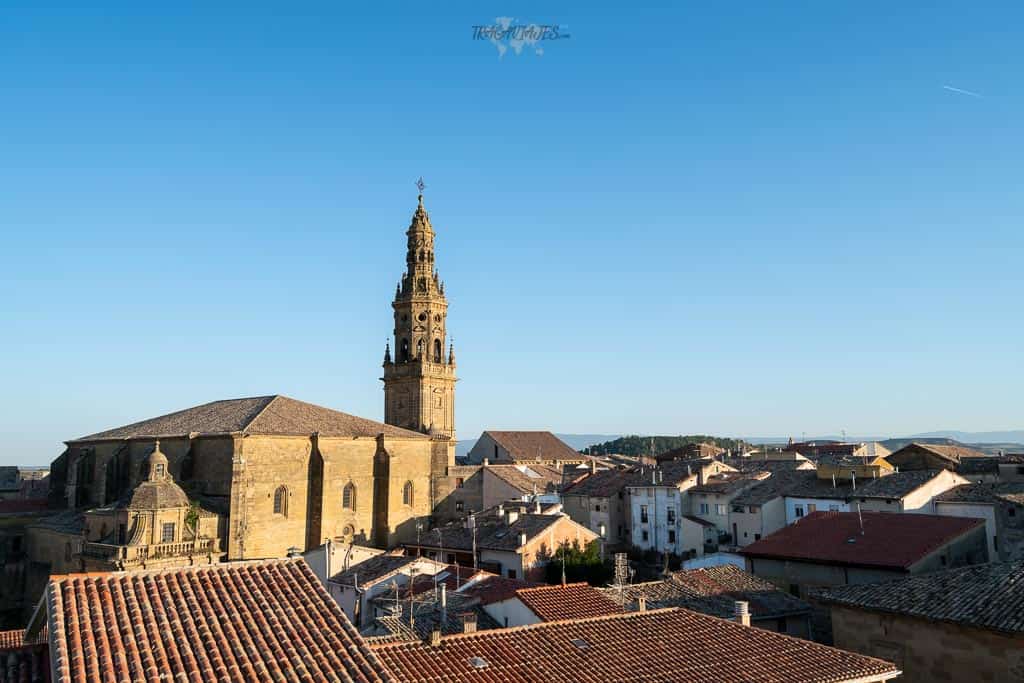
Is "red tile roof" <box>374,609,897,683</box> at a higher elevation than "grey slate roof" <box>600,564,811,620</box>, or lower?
higher

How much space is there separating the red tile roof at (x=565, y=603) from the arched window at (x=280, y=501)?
1236 inches

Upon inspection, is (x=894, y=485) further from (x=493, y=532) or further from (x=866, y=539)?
(x=493, y=532)

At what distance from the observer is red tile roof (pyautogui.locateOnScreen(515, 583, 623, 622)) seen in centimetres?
2041

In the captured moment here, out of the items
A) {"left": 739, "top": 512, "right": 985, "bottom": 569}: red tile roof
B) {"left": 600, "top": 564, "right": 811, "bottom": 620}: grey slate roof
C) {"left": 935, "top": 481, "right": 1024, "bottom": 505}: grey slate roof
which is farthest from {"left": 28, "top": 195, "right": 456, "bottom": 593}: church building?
{"left": 935, "top": 481, "right": 1024, "bottom": 505}: grey slate roof

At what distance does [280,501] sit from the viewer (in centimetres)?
5038

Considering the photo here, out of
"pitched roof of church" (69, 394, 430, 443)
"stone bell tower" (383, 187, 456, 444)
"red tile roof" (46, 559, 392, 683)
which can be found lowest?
"red tile roof" (46, 559, 392, 683)

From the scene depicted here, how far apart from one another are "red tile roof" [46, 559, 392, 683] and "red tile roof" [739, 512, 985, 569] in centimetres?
2363

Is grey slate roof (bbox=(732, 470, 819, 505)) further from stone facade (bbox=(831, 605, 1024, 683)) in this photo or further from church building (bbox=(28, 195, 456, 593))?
stone facade (bbox=(831, 605, 1024, 683))

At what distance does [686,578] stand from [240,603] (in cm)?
2190

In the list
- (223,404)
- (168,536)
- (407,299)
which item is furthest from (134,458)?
(407,299)

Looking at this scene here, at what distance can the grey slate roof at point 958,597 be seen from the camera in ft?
57.3

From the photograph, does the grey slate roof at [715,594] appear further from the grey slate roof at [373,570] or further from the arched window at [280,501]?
the arched window at [280,501]

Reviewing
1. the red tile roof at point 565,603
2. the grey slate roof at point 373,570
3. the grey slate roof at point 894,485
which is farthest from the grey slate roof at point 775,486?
the red tile roof at point 565,603

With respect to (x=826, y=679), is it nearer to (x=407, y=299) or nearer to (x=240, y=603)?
(x=240, y=603)
